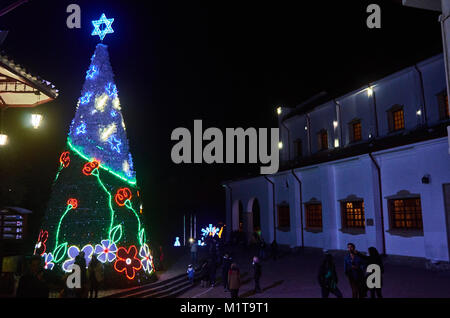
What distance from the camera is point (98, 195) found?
12.9 m

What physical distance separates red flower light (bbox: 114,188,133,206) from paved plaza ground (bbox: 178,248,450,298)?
14.2 ft

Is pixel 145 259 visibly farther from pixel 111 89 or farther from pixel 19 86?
pixel 19 86

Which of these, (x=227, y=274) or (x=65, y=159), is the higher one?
(x=65, y=159)

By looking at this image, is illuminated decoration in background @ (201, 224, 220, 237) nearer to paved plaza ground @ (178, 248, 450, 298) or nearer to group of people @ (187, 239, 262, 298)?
paved plaza ground @ (178, 248, 450, 298)

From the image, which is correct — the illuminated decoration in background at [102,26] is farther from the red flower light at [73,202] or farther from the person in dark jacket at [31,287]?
the person in dark jacket at [31,287]

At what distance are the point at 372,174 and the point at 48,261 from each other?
1564cm

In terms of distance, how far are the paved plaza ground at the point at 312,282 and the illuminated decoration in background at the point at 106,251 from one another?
3.21 m

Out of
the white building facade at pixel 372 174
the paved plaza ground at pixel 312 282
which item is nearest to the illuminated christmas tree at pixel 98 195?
the paved plaza ground at pixel 312 282

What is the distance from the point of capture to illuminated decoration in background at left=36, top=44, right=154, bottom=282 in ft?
40.7

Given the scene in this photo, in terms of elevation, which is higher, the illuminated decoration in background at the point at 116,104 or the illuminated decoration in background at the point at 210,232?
the illuminated decoration in background at the point at 116,104

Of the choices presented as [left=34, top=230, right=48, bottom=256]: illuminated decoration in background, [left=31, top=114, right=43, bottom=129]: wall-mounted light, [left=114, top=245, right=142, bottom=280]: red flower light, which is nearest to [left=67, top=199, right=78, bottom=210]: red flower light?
[left=34, top=230, right=48, bottom=256]: illuminated decoration in background

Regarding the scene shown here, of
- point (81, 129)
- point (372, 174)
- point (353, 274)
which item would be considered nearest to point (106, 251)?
point (81, 129)

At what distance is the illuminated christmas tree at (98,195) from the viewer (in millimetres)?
12359
